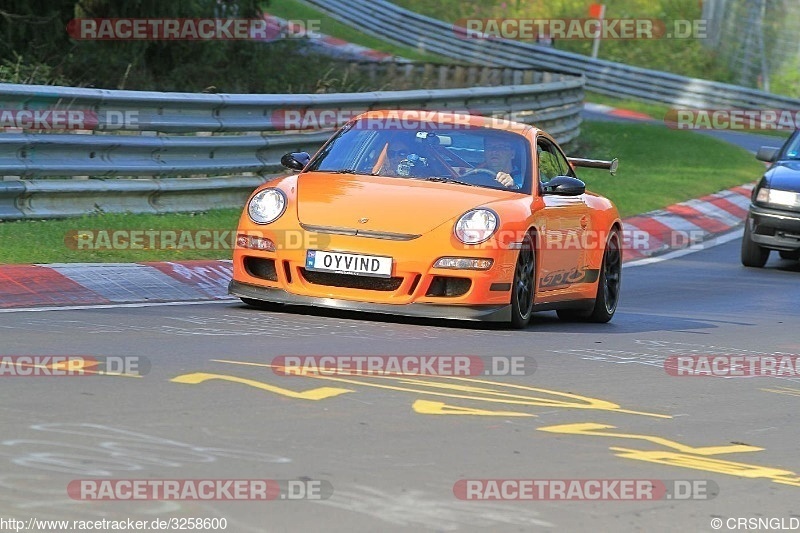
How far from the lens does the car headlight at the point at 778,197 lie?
1636 cm

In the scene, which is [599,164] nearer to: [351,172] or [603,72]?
[351,172]

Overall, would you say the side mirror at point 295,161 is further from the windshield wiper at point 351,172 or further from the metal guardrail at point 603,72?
the metal guardrail at point 603,72

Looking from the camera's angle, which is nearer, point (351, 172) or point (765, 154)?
point (351, 172)

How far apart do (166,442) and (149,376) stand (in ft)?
4.58

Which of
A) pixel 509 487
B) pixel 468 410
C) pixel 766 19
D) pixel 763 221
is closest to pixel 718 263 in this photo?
pixel 763 221

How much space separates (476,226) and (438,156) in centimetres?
110

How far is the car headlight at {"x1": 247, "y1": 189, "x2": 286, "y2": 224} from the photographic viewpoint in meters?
→ 9.81
